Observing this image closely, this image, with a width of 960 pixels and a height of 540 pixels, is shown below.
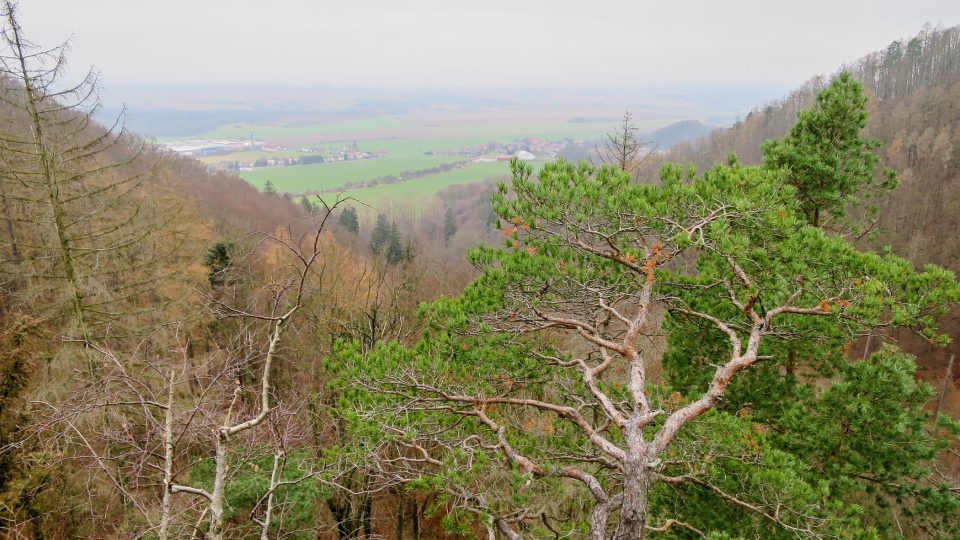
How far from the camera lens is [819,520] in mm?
4215

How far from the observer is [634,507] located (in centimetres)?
408

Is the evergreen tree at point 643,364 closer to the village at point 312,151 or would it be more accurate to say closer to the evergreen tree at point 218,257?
the evergreen tree at point 218,257

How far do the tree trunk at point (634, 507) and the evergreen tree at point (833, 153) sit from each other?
5.91m

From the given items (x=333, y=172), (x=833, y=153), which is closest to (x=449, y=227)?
(x=333, y=172)

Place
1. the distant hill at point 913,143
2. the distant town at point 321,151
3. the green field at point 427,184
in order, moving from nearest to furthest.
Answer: the distant hill at point 913,143
the green field at point 427,184
the distant town at point 321,151

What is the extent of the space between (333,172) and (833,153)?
221 ft

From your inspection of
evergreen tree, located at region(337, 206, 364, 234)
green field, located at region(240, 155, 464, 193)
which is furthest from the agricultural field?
evergreen tree, located at region(337, 206, 364, 234)

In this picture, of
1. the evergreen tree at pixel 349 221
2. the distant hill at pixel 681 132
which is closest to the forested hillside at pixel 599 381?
the evergreen tree at pixel 349 221

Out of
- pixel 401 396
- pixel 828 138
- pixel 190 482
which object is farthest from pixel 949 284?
pixel 190 482

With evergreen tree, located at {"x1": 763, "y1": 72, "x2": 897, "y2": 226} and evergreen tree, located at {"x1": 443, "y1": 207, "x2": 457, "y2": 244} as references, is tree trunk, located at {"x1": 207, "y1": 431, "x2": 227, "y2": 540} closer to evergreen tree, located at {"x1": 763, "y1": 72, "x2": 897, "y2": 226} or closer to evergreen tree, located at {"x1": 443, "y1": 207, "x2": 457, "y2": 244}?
evergreen tree, located at {"x1": 763, "y1": 72, "x2": 897, "y2": 226}

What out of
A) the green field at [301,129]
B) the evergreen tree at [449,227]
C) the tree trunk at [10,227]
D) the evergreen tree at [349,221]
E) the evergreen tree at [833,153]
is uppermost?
the green field at [301,129]

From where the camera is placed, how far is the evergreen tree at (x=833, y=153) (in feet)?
26.2

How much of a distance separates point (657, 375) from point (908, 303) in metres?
9.95

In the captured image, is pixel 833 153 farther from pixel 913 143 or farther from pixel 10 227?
pixel 913 143
